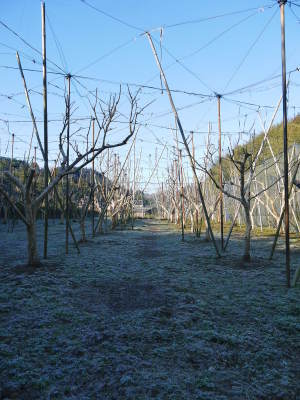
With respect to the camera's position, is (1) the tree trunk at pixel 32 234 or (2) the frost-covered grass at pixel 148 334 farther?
(1) the tree trunk at pixel 32 234

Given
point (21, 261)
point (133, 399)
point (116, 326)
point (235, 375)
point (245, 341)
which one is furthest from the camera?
point (21, 261)

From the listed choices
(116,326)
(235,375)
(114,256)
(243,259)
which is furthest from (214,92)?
(235,375)

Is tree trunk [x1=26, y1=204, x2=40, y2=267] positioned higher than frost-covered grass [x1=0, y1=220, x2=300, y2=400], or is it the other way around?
tree trunk [x1=26, y1=204, x2=40, y2=267]

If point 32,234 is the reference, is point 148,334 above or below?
below

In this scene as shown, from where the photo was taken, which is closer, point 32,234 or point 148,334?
point 148,334

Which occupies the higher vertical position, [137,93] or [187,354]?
[137,93]

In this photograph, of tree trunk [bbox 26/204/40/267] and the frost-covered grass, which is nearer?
the frost-covered grass

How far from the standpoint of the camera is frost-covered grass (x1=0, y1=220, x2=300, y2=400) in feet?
8.32

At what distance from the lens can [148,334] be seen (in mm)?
3533

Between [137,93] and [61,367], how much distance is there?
652cm

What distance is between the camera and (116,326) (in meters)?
3.77

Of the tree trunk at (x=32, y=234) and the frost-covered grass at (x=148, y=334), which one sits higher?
the tree trunk at (x=32, y=234)

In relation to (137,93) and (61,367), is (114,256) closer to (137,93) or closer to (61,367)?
(137,93)

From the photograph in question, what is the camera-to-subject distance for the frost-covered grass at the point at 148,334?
2.54 metres
